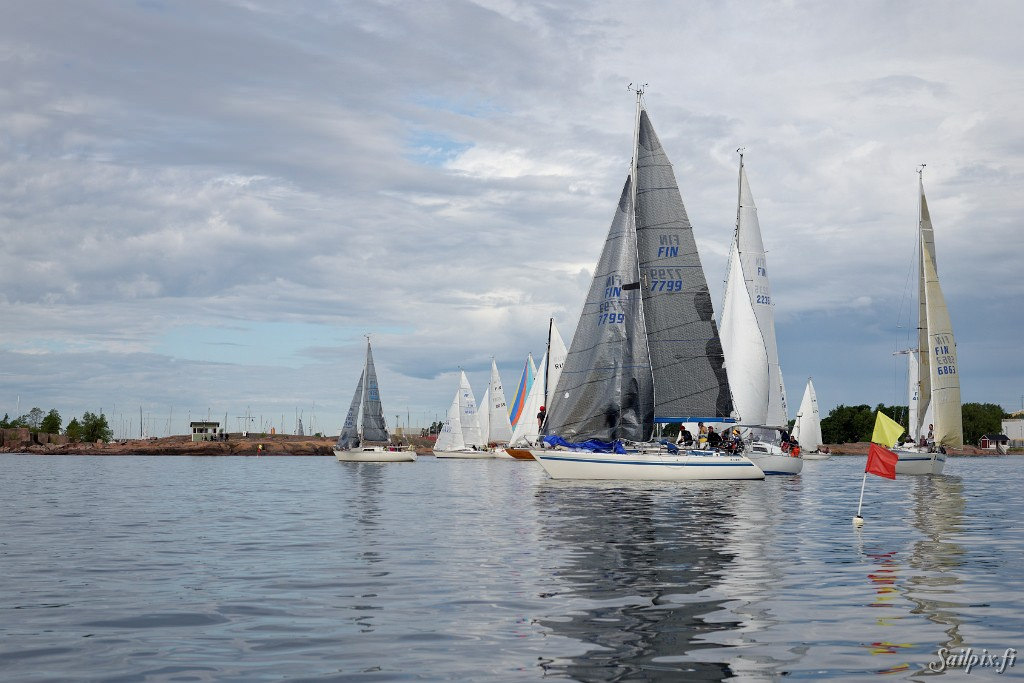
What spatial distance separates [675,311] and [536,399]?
58.3 meters

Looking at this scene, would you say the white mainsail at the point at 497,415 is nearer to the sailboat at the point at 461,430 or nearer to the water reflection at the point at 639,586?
the sailboat at the point at 461,430

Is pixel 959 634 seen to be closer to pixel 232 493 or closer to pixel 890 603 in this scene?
pixel 890 603

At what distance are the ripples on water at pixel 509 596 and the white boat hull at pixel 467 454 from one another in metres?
101

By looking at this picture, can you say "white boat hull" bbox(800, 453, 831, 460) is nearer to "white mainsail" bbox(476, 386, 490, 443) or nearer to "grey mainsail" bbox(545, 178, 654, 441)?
"white mainsail" bbox(476, 386, 490, 443)

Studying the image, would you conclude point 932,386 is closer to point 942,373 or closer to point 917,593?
point 942,373

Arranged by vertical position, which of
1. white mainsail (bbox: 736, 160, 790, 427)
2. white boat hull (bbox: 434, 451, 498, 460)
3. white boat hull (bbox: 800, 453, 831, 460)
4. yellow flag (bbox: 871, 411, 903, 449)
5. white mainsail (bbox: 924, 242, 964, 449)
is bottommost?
white boat hull (bbox: 800, 453, 831, 460)

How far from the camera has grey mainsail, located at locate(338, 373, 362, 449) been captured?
404ft

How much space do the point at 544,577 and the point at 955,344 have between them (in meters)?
55.8

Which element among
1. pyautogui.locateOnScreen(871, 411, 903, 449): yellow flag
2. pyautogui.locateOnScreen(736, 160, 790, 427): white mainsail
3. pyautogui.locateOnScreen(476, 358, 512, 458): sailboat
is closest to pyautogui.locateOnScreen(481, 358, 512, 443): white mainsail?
pyautogui.locateOnScreen(476, 358, 512, 458): sailboat

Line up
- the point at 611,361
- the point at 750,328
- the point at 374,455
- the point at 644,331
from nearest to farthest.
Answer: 1. the point at 611,361
2. the point at 644,331
3. the point at 750,328
4. the point at 374,455

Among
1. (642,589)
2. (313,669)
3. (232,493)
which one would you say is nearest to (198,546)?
(642,589)

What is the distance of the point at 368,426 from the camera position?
12338 cm

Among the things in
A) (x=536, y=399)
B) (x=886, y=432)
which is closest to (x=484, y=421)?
(x=536, y=399)

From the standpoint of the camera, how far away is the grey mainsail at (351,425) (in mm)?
123188
